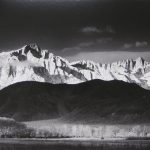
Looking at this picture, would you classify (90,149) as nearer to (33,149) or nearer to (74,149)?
(74,149)

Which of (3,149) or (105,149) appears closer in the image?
(3,149)

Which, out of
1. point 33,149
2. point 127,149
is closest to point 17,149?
point 33,149

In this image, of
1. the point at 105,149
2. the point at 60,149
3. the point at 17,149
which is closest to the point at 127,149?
the point at 105,149

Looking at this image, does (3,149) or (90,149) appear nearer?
(3,149)

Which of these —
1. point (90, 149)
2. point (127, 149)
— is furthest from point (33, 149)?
point (127, 149)

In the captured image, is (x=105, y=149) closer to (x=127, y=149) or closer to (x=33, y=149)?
(x=127, y=149)

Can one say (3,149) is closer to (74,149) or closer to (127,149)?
(74,149)
